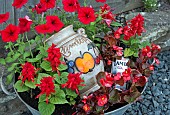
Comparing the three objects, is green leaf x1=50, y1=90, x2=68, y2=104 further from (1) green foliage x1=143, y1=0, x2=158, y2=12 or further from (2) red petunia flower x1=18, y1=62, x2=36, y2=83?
Answer: (1) green foliage x1=143, y1=0, x2=158, y2=12

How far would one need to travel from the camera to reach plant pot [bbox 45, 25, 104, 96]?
7.58 ft

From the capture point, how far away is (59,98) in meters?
2.19

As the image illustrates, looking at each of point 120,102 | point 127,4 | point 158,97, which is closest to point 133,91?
point 120,102

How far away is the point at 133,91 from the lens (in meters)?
2.27

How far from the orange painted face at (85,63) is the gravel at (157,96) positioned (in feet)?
2.50

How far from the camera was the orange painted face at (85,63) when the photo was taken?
2.31m

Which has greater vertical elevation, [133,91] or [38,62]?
[38,62]

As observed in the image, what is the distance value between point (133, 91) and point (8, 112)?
1.00m

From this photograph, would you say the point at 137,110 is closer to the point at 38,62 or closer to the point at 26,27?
the point at 38,62

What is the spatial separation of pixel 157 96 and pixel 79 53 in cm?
103

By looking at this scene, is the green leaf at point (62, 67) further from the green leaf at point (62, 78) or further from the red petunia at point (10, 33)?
the red petunia at point (10, 33)

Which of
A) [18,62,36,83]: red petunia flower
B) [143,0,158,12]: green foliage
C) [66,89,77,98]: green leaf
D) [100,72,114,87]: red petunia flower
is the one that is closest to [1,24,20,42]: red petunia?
[18,62,36,83]: red petunia flower

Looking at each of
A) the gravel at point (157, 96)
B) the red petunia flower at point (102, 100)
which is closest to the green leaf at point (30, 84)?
the red petunia flower at point (102, 100)

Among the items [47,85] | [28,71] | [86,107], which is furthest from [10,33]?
[86,107]
